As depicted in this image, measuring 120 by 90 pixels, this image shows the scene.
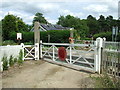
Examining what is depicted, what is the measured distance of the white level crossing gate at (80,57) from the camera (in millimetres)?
5414

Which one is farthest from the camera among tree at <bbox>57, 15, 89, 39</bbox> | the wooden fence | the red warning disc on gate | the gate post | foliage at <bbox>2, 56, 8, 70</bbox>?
tree at <bbox>57, 15, 89, 39</bbox>

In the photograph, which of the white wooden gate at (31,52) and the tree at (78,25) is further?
the tree at (78,25)

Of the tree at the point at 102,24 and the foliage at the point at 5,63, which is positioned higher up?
the tree at the point at 102,24

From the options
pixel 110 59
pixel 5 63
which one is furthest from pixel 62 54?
pixel 110 59

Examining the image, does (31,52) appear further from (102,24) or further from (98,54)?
(102,24)

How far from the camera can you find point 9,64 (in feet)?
22.0

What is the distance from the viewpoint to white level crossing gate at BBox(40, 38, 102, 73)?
541cm

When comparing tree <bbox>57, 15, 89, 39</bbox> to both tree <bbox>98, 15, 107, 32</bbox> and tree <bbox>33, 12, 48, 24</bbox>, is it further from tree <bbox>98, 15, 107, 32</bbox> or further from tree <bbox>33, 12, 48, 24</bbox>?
tree <bbox>98, 15, 107, 32</bbox>

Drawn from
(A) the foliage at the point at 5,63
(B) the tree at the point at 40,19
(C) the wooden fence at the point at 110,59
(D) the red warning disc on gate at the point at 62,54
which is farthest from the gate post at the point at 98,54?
(B) the tree at the point at 40,19

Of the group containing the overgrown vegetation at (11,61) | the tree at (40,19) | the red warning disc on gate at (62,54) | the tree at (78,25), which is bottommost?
the overgrown vegetation at (11,61)

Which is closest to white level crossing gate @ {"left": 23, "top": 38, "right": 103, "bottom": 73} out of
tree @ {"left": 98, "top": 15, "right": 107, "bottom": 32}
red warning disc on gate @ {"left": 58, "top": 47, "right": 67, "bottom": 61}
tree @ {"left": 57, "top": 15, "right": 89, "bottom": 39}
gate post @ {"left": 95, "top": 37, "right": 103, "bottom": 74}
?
gate post @ {"left": 95, "top": 37, "right": 103, "bottom": 74}

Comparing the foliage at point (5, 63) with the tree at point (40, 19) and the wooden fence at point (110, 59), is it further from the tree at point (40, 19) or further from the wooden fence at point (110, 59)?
the tree at point (40, 19)

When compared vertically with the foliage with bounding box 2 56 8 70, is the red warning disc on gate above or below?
above

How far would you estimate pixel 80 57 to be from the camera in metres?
6.27
